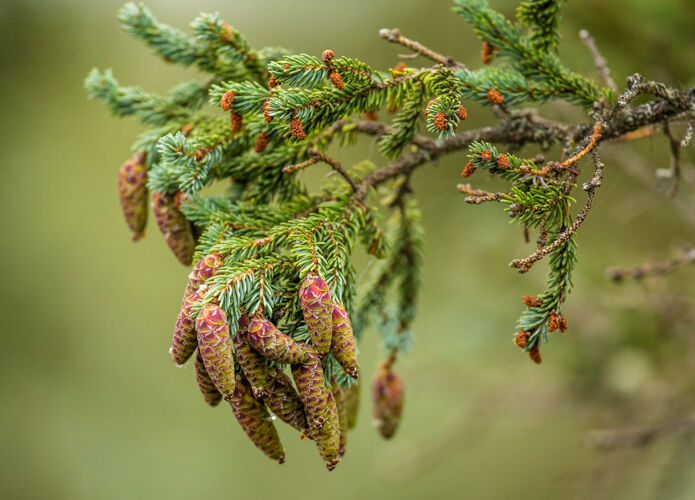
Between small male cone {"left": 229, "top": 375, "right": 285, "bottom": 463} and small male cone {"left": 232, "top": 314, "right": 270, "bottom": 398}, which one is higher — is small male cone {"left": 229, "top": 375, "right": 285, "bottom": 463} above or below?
below

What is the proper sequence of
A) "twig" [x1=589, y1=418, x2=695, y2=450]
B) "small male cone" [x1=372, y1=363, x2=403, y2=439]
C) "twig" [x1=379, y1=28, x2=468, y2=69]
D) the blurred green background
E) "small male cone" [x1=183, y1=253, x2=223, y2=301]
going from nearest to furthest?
"small male cone" [x1=183, y1=253, x2=223, y2=301] < "twig" [x1=379, y1=28, x2=468, y2=69] < "small male cone" [x1=372, y1=363, x2=403, y2=439] < "twig" [x1=589, y1=418, x2=695, y2=450] < the blurred green background

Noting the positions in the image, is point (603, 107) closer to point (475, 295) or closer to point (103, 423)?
point (475, 295)

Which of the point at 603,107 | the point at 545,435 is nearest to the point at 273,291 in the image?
the point at 603,107

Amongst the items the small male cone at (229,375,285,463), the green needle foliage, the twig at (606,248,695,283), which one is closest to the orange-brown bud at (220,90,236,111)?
the green needle foliage

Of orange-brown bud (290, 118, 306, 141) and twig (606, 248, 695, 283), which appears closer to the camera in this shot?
orange-brown bud (290, 118, 306, 141)

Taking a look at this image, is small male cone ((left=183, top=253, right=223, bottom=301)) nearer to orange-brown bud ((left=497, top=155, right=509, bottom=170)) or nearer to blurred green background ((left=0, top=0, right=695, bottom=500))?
orange-brown bud ((left=497, top=155, right=509, bottom=170))

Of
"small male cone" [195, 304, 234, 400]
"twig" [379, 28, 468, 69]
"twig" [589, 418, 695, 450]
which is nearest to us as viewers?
"small male cone" [195, 304, 234, 400]

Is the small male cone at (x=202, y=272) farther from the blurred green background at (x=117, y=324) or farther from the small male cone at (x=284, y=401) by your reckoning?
the blurred green background at (x=117, y=324)
